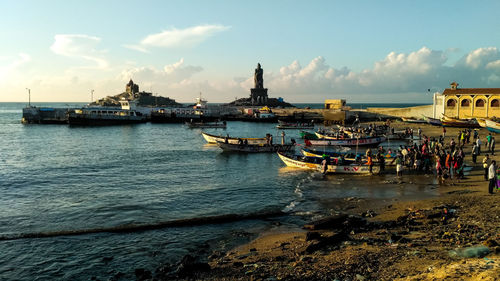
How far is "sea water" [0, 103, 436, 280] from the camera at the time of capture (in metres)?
14.5

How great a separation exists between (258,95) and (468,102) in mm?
106258

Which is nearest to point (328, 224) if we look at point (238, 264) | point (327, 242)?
point (327, 242)

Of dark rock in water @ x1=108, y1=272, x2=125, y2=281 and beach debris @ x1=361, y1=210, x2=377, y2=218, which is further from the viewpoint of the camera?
beach debris @ x1=361, y1=210, x2=377, y2=218

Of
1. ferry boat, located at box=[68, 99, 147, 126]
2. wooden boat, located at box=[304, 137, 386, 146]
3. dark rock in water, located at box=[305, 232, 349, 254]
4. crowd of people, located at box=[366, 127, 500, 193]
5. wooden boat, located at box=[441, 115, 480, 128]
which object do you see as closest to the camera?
dark rock in water, located at box=[305, 232, 349, 254]

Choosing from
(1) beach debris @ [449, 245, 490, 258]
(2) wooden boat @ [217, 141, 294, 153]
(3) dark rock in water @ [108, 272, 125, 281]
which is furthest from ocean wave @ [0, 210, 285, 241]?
(2) wooden boat @ [217, 141, 294, 153]

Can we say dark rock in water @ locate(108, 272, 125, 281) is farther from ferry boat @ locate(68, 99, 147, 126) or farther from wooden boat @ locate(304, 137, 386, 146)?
ferry boat @ locate(68, 99, 147, 126)

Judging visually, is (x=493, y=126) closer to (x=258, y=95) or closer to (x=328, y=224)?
(x=328, y=224)

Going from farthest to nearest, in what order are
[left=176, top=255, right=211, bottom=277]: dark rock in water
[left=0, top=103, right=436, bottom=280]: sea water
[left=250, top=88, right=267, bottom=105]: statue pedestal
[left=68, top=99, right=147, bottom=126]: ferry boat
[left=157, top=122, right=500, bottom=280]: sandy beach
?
[left=250, top=88, right=267, bottom=105]: statue pedestal < [left=68, top=99, right=147, bottom=126]: ferry boat < [left=0, top=103, right=436, bottom=280]: sea water < [left=176, top=255, right=211, bottom=277]: dark rock in water < [left=157, top=122, right=500, bottom=280]: sandy beach

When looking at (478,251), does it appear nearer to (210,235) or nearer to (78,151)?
(210,235)

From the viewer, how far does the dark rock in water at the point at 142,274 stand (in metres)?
12.4

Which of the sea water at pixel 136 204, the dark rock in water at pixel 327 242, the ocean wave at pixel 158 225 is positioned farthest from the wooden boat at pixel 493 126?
the dark rock in water at pixel 327 242

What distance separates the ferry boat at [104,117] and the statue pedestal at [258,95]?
71.9 m

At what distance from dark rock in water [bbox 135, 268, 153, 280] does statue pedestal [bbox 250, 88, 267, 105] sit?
151m

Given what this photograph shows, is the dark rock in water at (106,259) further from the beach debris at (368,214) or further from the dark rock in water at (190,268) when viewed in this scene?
the beach debris at (368,214)
